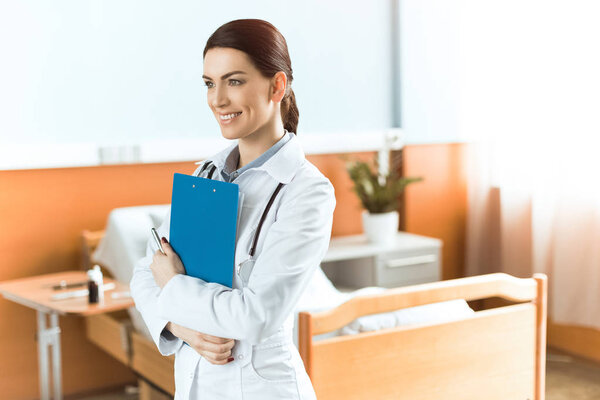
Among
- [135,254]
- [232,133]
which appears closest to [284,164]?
[232,133]

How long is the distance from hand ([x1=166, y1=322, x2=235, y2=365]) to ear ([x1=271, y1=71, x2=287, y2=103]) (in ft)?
1.39

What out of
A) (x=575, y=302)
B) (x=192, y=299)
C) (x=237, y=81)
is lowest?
(x=575, y=302)

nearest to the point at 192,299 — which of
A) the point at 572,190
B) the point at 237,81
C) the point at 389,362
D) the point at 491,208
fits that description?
the point at 237,81

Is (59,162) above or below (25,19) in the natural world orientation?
below

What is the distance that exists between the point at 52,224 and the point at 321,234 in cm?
230

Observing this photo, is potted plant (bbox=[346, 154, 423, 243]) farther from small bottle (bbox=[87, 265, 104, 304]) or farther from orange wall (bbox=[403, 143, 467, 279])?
small bottle (bbox=[87, 265, 104, 304])

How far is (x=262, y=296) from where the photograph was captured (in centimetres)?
115

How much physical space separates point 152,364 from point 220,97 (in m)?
1.61

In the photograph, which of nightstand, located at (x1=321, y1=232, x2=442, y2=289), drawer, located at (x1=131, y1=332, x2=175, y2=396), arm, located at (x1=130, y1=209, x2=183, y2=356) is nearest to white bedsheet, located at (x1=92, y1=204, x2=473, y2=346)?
drawer, located at (x1=131, y1=332, x2=175, y2=396)

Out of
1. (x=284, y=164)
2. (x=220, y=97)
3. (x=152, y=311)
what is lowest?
(x=152, y=311)

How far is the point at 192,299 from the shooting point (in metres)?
1.19

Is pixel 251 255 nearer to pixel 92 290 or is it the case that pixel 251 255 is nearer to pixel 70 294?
pixel 92 290

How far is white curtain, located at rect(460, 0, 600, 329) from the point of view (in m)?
3.45

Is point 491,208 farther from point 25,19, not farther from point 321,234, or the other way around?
point 321,234
